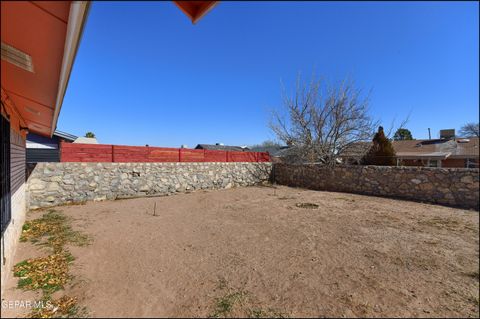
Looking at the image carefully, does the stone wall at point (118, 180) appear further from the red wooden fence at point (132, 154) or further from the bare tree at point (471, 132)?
the bare tree at point (471, 132)

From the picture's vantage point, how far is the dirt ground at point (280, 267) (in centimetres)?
204

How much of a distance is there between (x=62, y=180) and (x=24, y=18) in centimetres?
740

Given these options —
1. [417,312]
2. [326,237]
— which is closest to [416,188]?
[326,237]

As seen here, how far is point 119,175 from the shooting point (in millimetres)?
7988

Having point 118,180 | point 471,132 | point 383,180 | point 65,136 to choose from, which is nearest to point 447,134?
point 471,132

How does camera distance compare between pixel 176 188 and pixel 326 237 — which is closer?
pixel 326 237

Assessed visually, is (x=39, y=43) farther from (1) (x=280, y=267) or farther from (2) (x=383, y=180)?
(2) (x=383, y=180)

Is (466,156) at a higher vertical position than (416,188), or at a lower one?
higher

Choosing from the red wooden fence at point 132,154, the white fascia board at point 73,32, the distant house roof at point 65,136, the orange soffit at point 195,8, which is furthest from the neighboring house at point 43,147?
the orange soffit at point 195,8

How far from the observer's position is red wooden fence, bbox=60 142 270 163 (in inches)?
286

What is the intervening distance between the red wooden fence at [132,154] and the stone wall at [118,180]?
0.23 metres

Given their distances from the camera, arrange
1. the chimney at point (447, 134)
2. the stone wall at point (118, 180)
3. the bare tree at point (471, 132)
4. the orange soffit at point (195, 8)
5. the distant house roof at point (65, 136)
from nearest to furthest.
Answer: the orange soffit at point (195, 8), the bare tree at point (471, 132), the chimney at point (447, 134), the stone wall at point (118, 180), the distant house roof at point (65, 136)

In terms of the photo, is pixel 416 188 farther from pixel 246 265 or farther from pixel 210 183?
pixel 210 183

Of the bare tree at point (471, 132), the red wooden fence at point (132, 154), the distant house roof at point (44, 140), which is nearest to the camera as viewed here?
the bare tree at point (471, 132)
